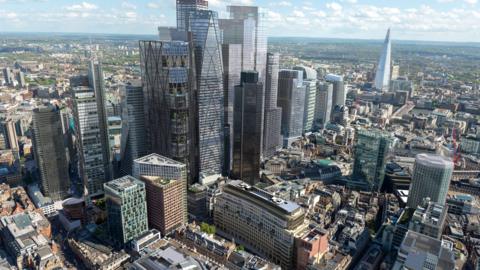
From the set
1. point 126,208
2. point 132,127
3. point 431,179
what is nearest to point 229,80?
point 132,127

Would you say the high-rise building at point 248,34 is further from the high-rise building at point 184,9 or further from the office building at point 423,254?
the office building at point 423,254

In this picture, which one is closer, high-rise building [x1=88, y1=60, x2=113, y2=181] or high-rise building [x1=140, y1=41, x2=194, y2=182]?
high-rise building [x1=140, y1=41, x2=194, y2=182]

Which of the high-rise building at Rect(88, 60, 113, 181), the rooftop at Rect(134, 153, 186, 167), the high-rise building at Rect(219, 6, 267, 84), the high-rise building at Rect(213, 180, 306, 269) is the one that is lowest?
the high-rise building at Rect(213, 180, 306, 269)

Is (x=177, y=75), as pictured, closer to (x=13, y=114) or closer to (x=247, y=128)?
(x=247, y=128)

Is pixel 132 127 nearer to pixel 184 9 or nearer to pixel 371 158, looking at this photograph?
pixel 184 9

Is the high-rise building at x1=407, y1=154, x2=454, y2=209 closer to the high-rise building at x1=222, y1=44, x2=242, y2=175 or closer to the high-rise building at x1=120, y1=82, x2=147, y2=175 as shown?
the high-rise building at x1=222, y1=44, x2=242, y2=175

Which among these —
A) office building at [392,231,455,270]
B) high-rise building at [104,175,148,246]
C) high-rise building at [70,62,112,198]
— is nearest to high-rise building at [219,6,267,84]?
high-rise building at [70,62,112,198]

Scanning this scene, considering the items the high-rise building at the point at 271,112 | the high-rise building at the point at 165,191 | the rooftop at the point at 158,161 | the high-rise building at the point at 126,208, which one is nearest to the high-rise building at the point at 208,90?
the rooftop at the point at 158,161

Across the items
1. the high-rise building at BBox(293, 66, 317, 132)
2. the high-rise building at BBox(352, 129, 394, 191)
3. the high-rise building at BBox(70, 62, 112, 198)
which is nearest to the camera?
the high-rise building at BBox(70, 62, 112, 198)
